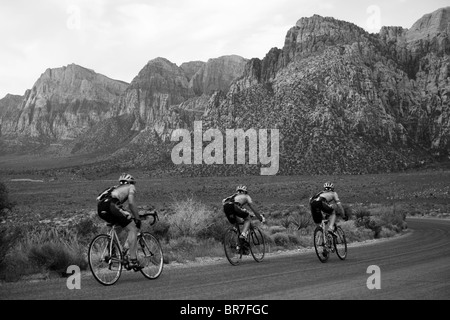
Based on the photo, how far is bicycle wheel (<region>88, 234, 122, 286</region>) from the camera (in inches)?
373

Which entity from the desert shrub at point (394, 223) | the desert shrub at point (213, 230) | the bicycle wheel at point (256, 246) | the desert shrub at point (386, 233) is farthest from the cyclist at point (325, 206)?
the desert shrub at point (394, 223)

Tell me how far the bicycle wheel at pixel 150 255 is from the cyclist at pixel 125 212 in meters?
0.38

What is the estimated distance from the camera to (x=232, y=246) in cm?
1274

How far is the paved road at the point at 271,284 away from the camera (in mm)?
8211

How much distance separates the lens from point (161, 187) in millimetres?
83750

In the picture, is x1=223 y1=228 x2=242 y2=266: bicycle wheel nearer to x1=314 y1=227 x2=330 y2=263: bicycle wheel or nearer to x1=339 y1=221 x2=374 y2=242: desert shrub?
x1=314 y1=227 x2=330 y2=263: bicycle wheel

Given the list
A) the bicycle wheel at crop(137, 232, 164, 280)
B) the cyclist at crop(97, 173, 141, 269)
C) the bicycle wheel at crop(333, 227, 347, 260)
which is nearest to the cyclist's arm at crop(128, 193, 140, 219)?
the cyclist at crop(97, 173, 141, 269)

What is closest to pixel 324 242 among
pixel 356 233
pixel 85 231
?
pixel 85 231

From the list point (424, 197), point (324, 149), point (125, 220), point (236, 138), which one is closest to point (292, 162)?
point (324, 149)

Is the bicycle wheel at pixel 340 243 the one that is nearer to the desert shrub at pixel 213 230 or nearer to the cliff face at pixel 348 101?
the desert shrub at pixel 213 230

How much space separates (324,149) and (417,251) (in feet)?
255

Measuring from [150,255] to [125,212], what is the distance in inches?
49.5

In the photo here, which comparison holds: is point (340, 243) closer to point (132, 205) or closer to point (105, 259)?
point (132, 205)
